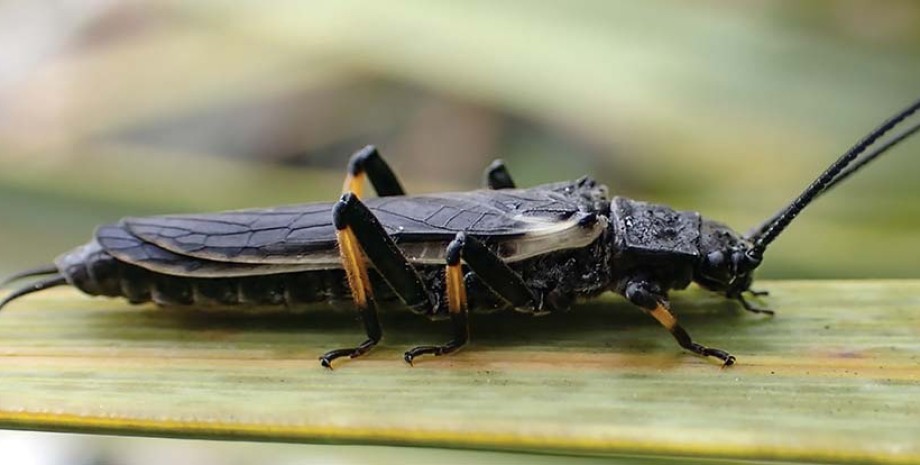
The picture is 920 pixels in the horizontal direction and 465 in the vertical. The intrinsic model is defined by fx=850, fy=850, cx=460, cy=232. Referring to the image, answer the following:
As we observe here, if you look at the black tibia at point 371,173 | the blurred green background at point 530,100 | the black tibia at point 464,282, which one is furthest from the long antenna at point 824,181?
the black tibia at point 371,173

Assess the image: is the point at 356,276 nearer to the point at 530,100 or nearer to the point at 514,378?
the point at 514,378

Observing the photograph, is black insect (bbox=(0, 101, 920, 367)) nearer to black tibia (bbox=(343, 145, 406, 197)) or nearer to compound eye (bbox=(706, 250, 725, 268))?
compound eye (bbox=(706, 250, 725, 268))

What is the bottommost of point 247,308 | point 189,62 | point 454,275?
point 247,308

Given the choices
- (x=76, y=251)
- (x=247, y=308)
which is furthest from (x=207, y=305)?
(x=76, y=251)

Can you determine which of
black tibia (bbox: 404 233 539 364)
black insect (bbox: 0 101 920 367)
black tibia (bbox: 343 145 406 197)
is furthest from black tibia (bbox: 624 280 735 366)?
black tibia (bbox: 343 145 406 197)

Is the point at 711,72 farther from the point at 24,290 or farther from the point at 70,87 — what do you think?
the point at 70,87
